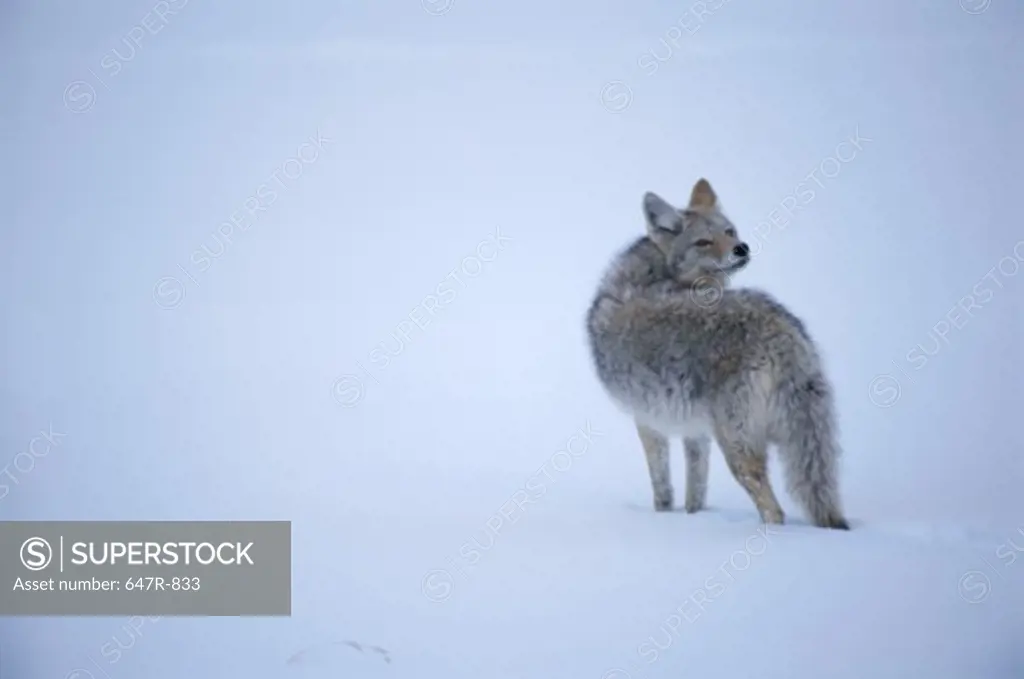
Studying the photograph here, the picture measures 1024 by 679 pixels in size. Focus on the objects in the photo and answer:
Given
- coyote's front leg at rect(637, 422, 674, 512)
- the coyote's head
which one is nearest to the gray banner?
coyote's front leg at rect(637, 422, 674, 512)

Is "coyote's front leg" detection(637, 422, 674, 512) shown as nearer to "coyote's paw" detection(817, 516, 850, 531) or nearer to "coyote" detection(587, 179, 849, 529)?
"coyote" detection(587, 179, 849, 529)

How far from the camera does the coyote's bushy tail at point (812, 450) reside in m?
2.17

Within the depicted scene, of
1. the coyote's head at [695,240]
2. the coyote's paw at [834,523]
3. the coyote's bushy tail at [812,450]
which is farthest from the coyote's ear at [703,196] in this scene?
the coyote's paw at [834,523]

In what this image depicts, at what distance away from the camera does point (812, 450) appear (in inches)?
85.7

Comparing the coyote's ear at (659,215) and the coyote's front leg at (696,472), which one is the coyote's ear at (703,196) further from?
the coyote's front leg at (696,472)

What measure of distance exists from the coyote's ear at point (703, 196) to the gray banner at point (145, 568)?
51.8 inches

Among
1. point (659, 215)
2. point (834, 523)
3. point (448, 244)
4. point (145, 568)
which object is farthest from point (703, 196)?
point (145, 568)

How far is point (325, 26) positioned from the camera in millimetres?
2570

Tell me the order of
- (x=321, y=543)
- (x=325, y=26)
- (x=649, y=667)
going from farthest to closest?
1. (x=325, y=26)
2. (x=321, y=543)
3. (x=649, y=667)

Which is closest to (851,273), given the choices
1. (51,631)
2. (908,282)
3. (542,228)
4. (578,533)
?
(908,282)

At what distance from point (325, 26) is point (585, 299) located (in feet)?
3.33

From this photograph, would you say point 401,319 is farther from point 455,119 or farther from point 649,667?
point 649,667

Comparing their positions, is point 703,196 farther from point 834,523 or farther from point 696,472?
point 834,523

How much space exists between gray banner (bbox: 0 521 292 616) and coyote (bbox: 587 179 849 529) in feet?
3.18
